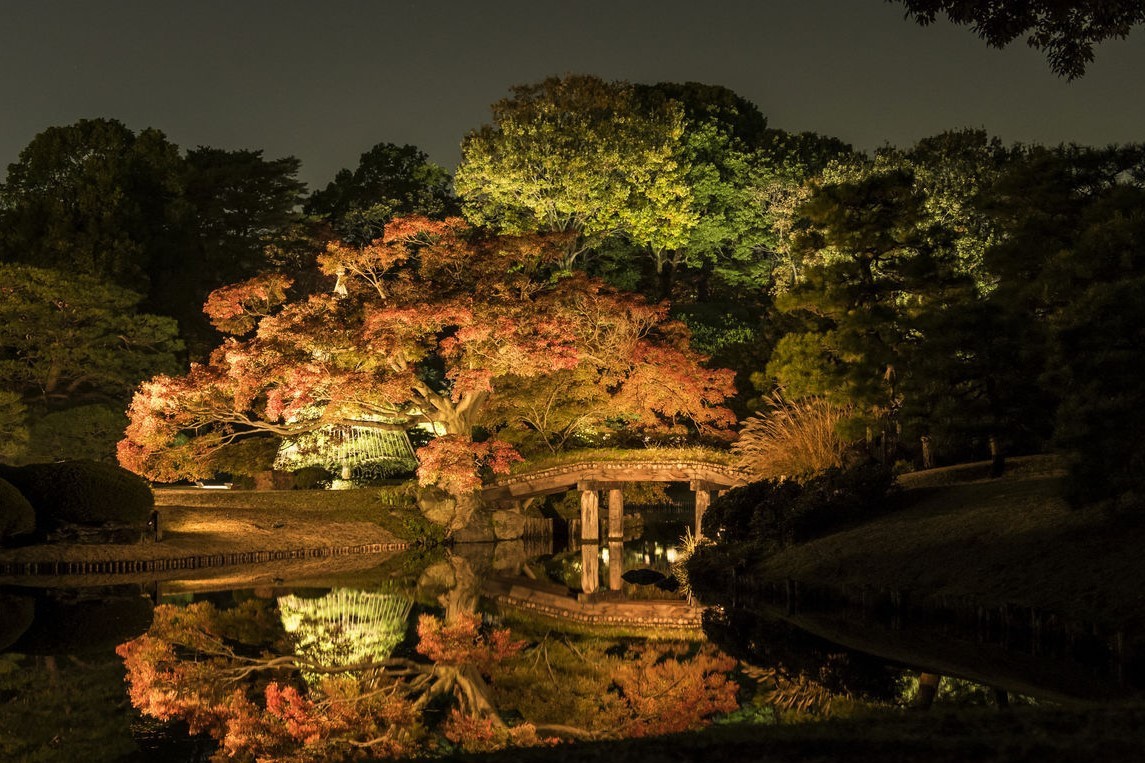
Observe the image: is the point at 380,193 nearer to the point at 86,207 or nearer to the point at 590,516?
the point at 86,207

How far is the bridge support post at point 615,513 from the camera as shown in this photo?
110ft

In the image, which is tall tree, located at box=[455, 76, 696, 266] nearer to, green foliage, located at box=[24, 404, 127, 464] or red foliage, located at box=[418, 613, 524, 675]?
green foliage, located at box=[24, 404, 127, 464]

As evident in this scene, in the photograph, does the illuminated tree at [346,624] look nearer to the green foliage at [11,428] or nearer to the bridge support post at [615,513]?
the bridge support post at [615,513]

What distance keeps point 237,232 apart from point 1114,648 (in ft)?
147

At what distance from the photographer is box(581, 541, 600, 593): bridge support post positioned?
24.3 m

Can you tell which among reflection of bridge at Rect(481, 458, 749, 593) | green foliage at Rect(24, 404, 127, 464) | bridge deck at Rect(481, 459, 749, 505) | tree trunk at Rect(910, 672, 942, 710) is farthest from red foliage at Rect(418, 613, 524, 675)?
green foliage at Rect(24, 404, 127, 464)

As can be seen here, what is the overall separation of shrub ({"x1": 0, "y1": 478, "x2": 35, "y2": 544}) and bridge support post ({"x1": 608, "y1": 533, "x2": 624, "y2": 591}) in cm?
1149

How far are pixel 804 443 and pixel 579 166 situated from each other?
16675mm

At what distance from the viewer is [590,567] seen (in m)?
27.8

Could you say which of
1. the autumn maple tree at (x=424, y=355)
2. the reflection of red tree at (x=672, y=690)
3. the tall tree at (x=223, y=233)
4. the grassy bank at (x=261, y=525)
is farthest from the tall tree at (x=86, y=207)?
the reflection of red tree at (x=672, y=690)

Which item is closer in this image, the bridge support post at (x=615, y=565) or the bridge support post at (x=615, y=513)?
the bridge support post at (x=615, y=565)

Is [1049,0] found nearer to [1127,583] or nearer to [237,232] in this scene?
[1127,583]

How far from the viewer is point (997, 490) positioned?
19.7 metres

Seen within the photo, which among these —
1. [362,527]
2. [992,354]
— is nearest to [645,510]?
[362,527]
